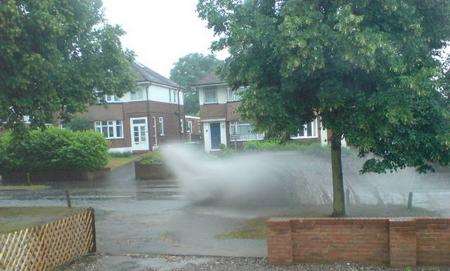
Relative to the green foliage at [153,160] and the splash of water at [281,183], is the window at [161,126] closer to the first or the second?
the green foliage at [153,160]

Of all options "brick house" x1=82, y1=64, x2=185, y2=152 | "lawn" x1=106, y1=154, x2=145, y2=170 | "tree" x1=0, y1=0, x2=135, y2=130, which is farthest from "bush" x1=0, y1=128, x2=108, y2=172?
"tree" x1=0, y1=0, x2=135, y2=130

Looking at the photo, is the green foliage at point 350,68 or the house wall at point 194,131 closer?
the green foliage at point 350,68

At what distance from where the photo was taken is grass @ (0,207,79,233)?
1467 cm

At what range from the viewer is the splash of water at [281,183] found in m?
20.2

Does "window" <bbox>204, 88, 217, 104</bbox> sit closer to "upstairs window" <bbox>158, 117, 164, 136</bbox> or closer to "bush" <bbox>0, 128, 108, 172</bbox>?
"upstairs window" <bbox>158, 117, 164, 136</bbox>

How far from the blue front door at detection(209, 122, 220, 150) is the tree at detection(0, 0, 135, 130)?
79.2ft

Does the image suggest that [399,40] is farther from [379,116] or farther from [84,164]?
[84,164]

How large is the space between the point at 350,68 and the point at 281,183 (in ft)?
32.1

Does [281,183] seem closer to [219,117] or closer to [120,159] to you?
[219,117]

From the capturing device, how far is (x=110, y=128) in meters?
45.4

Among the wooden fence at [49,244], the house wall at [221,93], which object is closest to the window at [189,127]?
the house wall at [221,93]

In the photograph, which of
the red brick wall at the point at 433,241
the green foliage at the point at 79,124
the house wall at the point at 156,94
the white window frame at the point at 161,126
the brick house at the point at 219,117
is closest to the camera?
the red brick wall at the point at 433,241

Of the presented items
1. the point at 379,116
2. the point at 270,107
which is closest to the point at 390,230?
the point at 379,116

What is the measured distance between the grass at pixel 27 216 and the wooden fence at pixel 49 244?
304 cm
